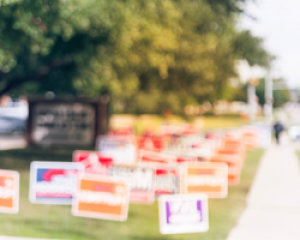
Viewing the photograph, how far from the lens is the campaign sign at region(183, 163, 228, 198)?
736 centimetres

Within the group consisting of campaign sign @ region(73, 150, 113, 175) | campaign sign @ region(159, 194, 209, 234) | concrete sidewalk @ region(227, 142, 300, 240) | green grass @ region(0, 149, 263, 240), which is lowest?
concrete sidewalk @ region(227, 142, 300, 240)

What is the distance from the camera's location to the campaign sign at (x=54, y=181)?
21.6ft

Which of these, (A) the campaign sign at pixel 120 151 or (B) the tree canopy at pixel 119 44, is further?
(A) the campaign sign at pixel 120 151

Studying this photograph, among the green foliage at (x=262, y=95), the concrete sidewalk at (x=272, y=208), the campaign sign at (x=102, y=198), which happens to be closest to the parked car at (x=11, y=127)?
the concrete sidewalk at (x=272, y=208)

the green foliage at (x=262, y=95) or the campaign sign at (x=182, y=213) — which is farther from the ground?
the green foliage at (x=262, y=95)

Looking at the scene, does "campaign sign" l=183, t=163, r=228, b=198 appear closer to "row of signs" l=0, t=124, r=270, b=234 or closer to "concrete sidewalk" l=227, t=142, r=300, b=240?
"row of signs" l=0, t=124, r=270, b=234

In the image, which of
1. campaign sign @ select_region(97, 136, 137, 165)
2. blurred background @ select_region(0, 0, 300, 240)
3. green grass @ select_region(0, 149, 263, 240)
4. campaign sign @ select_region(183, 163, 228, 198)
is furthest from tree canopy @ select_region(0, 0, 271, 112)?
campaign sign @ select_region(183, 163, 228, 198)

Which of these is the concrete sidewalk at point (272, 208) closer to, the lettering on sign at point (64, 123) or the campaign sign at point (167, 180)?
the campaign sign at point (167, 180)

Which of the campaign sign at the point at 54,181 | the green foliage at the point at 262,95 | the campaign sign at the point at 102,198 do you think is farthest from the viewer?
the green foliage at the point at 262,95

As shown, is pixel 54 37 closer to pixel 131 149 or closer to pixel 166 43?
pixel 131 149

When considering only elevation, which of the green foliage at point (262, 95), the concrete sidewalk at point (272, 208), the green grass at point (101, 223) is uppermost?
the green foliage at point (262, 95)

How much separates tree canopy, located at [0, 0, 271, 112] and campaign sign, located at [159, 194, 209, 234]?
5384 mm

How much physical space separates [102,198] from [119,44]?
30.1 ft

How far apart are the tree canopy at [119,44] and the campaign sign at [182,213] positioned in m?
5.38
